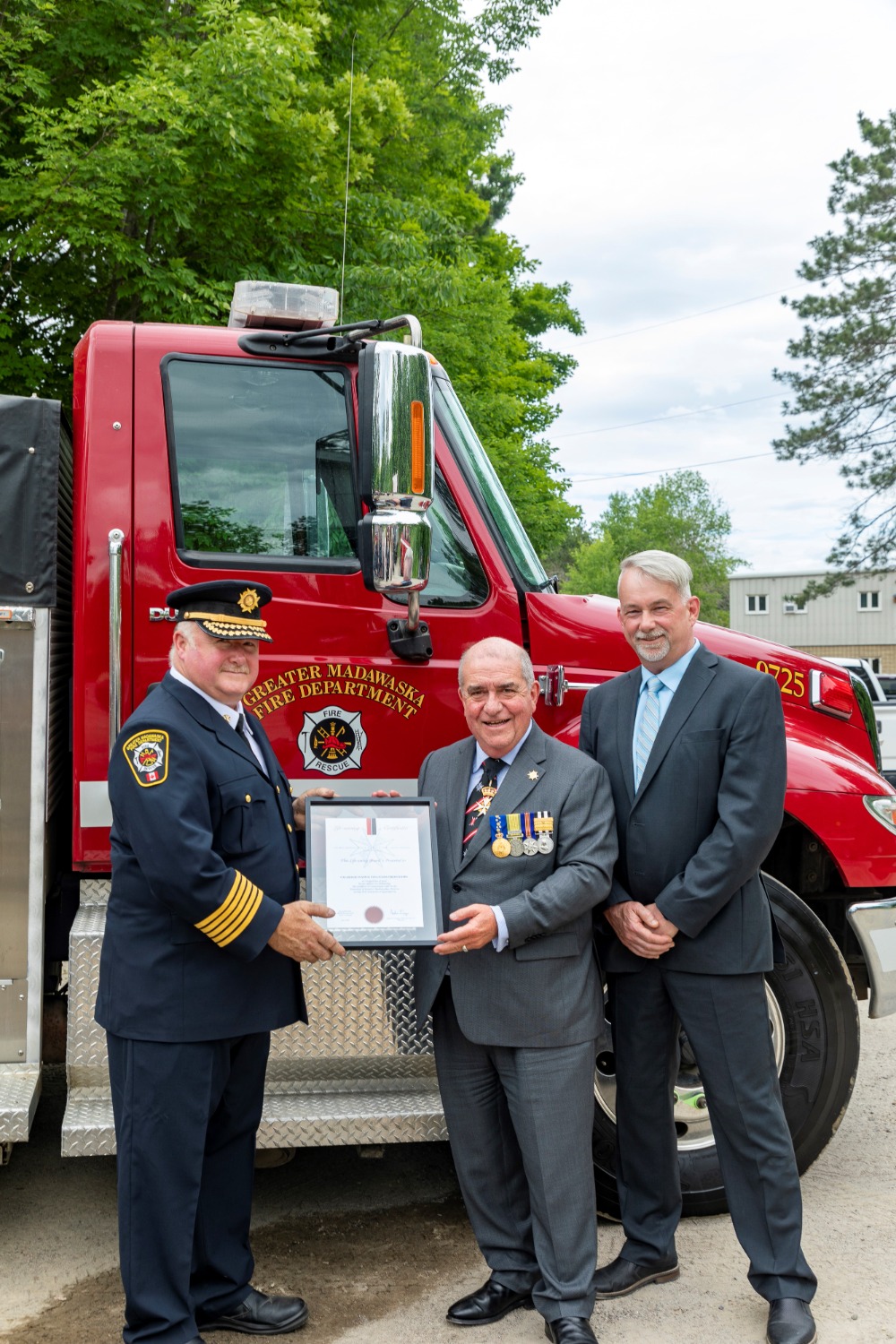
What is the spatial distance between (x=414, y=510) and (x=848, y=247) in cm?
2816

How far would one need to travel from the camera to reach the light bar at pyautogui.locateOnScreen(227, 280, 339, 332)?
375cm

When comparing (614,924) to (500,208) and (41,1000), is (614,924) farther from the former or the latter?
(500,208)

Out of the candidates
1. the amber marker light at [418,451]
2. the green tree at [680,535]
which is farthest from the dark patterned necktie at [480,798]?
the green tree at [680,535]

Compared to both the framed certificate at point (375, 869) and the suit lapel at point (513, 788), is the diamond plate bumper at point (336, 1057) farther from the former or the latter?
the suit lapel at point (513, 788)

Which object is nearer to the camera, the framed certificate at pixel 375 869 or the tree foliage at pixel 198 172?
the framed certificate at pixel 375 869

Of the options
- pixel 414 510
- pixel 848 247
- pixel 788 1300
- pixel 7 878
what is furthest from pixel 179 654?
pixel 848 247

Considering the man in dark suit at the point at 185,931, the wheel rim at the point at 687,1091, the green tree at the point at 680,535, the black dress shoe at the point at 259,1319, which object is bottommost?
the black dress shoe at the point at 259,1319

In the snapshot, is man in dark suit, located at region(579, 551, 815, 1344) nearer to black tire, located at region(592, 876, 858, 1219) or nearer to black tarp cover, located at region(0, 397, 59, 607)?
black tire, located at region(592, 876, 858, 1219)

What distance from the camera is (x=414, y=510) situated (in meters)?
3.01

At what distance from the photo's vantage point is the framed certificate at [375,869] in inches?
115

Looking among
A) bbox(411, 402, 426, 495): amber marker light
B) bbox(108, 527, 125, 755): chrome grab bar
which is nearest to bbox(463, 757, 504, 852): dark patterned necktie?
bbox(411, 402, 426, 495): amber marker light

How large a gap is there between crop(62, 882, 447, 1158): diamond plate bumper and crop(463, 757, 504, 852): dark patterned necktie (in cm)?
63

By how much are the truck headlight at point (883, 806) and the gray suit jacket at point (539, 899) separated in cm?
103

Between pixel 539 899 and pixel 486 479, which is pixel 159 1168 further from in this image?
pixel 486 479
